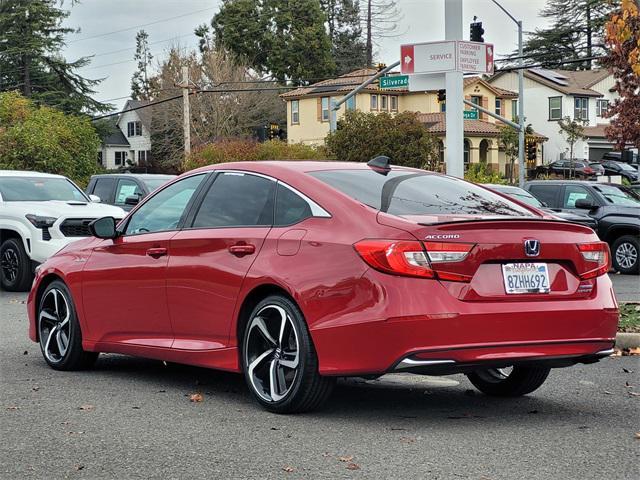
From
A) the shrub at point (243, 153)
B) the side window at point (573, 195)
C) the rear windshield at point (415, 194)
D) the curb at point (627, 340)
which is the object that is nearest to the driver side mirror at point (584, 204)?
the side window at point (573, 195)

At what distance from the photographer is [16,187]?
17391 millimetres

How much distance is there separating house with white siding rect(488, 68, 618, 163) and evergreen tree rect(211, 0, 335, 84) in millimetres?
17301

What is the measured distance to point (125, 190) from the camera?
831 inches

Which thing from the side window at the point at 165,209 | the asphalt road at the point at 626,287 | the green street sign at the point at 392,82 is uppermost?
the green street sign at the point at 392,82

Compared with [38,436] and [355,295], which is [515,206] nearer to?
[355,295]

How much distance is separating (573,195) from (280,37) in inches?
2736

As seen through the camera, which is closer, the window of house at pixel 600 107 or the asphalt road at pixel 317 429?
the asphalt road at pixel 317 429

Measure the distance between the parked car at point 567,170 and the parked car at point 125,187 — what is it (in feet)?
147

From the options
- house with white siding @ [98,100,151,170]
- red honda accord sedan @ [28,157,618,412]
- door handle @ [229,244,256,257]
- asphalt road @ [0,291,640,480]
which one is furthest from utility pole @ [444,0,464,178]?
house with white siding @ [98,100,151,170]

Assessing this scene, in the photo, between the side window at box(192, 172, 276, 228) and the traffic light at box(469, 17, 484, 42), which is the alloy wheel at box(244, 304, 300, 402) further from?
the traffic light at box(469, 17, 484, 42)

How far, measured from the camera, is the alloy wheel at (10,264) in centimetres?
1644

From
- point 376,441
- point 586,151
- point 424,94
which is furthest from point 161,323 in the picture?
point 586,151

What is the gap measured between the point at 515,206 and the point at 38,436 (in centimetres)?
329

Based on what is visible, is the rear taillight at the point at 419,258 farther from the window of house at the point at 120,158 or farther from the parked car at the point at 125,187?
the window of house at the point at 120,158
